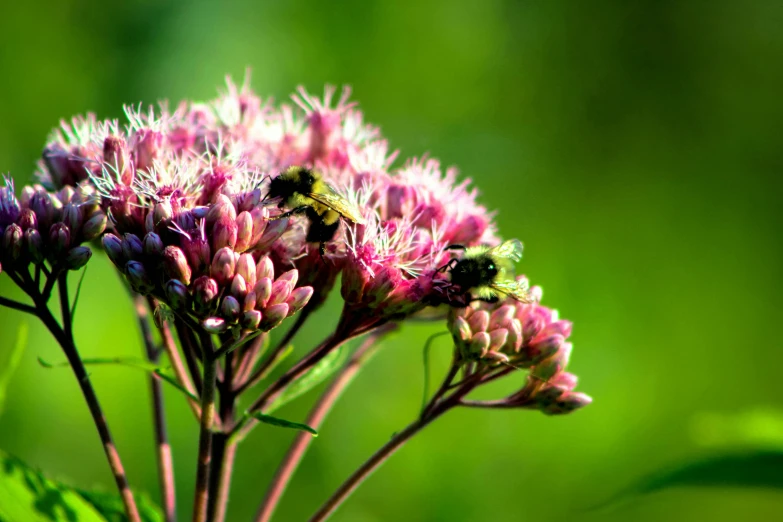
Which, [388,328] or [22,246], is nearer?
[22,246]

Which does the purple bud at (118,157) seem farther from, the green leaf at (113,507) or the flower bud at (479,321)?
the flower bud at (479,321)

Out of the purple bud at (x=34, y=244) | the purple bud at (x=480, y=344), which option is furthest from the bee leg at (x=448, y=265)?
the purple bud at (x=34, y=244)

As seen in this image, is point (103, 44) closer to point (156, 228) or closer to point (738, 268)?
point (156, 228)

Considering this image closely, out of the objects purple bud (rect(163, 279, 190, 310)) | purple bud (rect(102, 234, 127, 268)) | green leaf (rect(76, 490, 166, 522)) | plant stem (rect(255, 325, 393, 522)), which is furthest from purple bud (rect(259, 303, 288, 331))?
green leaf (rect(76, 490, 166, 522))

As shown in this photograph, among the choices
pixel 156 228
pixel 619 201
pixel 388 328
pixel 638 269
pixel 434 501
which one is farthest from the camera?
pixel 619 201

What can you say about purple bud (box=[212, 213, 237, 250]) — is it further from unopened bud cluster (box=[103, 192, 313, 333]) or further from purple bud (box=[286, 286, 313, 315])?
purple bud (box=[286, 286, 313, 315])

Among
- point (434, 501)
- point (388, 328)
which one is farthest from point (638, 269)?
point (388, 328)
